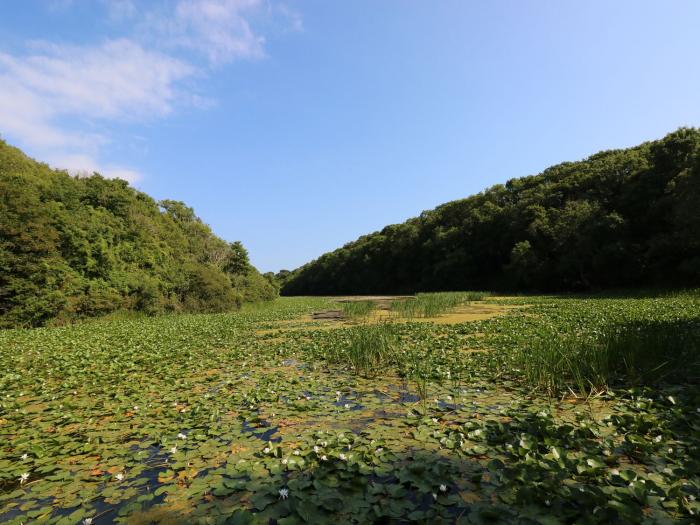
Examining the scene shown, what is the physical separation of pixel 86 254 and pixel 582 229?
110 ft

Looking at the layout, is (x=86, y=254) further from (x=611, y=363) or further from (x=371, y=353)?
(x=611, y=363)

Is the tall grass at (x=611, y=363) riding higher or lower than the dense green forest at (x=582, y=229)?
lower

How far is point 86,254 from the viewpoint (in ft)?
59.6

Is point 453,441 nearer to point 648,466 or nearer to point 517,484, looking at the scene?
point 517,484

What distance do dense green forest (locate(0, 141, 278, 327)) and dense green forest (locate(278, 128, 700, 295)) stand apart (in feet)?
89.5

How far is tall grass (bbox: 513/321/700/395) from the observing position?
4883 mm

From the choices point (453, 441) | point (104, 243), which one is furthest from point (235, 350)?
point (104, 243)

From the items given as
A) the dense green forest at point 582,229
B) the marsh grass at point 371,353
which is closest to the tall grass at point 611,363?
the marsh grass at point 371,353

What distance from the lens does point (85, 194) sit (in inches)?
816

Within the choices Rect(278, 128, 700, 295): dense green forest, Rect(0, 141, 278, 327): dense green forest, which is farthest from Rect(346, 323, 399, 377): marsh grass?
Rect(278, 128, 700, 295): dense green forest

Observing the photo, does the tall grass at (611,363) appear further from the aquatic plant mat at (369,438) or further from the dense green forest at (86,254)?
the dense green forest at (86,254)

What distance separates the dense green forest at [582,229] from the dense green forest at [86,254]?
2729 centimetres

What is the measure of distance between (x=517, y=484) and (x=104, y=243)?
874 inches

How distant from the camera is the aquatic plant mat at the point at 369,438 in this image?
98.7 inches
